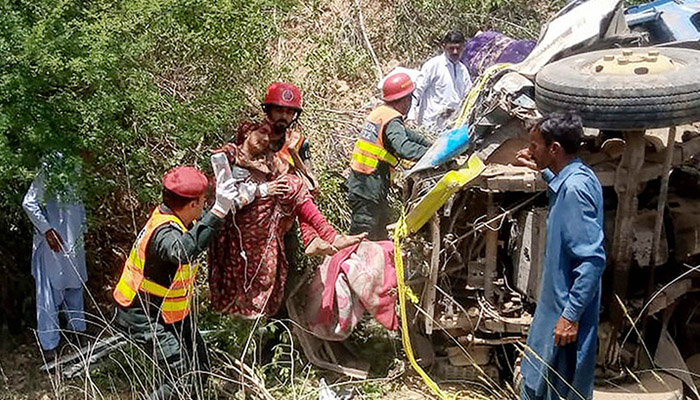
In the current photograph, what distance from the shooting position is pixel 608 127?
430 cm

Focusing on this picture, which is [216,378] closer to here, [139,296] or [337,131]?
[139,296]

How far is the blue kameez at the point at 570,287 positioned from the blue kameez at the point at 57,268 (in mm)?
3073

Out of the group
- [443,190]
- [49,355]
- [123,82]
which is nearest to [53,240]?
[49,355]

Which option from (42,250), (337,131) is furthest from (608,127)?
(337,131)

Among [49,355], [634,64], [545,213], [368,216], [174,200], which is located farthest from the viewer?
[368,216]

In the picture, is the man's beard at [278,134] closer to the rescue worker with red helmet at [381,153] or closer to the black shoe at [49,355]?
the rescue worker with red helmet at [381,153]

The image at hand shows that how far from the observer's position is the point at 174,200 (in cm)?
465

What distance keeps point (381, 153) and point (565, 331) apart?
9.30ft

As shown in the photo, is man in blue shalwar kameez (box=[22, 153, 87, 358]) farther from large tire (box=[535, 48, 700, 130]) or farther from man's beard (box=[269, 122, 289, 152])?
large tire (box=[535, 48, 700, 130])

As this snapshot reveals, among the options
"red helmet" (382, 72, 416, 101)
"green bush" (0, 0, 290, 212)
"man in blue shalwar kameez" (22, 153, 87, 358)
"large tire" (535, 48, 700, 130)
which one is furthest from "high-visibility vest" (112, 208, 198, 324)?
"red helmet" (382, 72, 416, 101)

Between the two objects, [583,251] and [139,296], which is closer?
[583,251]

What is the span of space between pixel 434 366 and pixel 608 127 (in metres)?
2.05

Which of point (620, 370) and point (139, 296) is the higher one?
point (139, 296)

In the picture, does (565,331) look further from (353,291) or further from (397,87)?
(397,87)
